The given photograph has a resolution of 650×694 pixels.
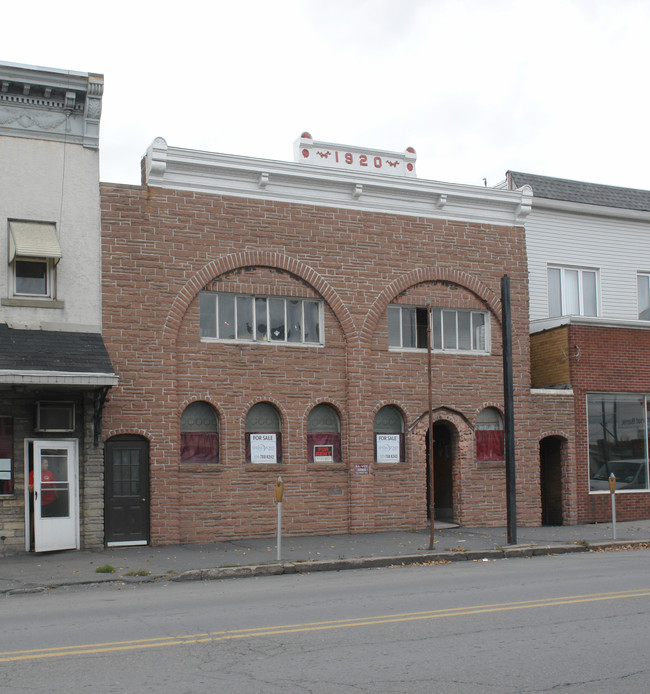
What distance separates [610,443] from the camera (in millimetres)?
22312

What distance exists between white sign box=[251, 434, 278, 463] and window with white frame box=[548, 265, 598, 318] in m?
9.03

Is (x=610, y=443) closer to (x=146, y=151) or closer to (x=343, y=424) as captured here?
(x=343, y=424)

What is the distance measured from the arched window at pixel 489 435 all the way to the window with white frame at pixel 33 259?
10.3 metres

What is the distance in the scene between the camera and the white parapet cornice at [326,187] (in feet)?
60.4

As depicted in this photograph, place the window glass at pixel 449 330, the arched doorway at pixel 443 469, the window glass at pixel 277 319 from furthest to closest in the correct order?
the arched doorway at pixel 443 469 < the window glass at pixel 449 330 < the window glass at pixel 277 319

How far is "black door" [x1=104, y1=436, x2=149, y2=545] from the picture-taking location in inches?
679

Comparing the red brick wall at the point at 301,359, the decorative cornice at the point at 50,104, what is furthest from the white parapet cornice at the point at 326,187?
the decorative cornice at the point at 50,104

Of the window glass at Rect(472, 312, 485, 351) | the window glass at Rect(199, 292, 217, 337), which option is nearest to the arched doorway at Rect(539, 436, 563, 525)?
the window glass at Rect(472, 312, 485, 351)

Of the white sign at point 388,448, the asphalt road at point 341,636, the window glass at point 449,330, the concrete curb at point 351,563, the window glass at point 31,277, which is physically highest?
the window glass at point 31,277

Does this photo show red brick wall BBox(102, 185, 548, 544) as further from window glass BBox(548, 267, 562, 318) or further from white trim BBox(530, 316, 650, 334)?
window glass BBox(548, 267, 562, 318)

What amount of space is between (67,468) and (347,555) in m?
5.62

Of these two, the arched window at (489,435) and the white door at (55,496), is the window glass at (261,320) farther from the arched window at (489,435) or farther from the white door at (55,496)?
the arched window at (489,435)

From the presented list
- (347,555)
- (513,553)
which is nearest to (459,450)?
(513,553)

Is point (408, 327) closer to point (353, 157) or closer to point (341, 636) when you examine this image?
point (353, 157)
